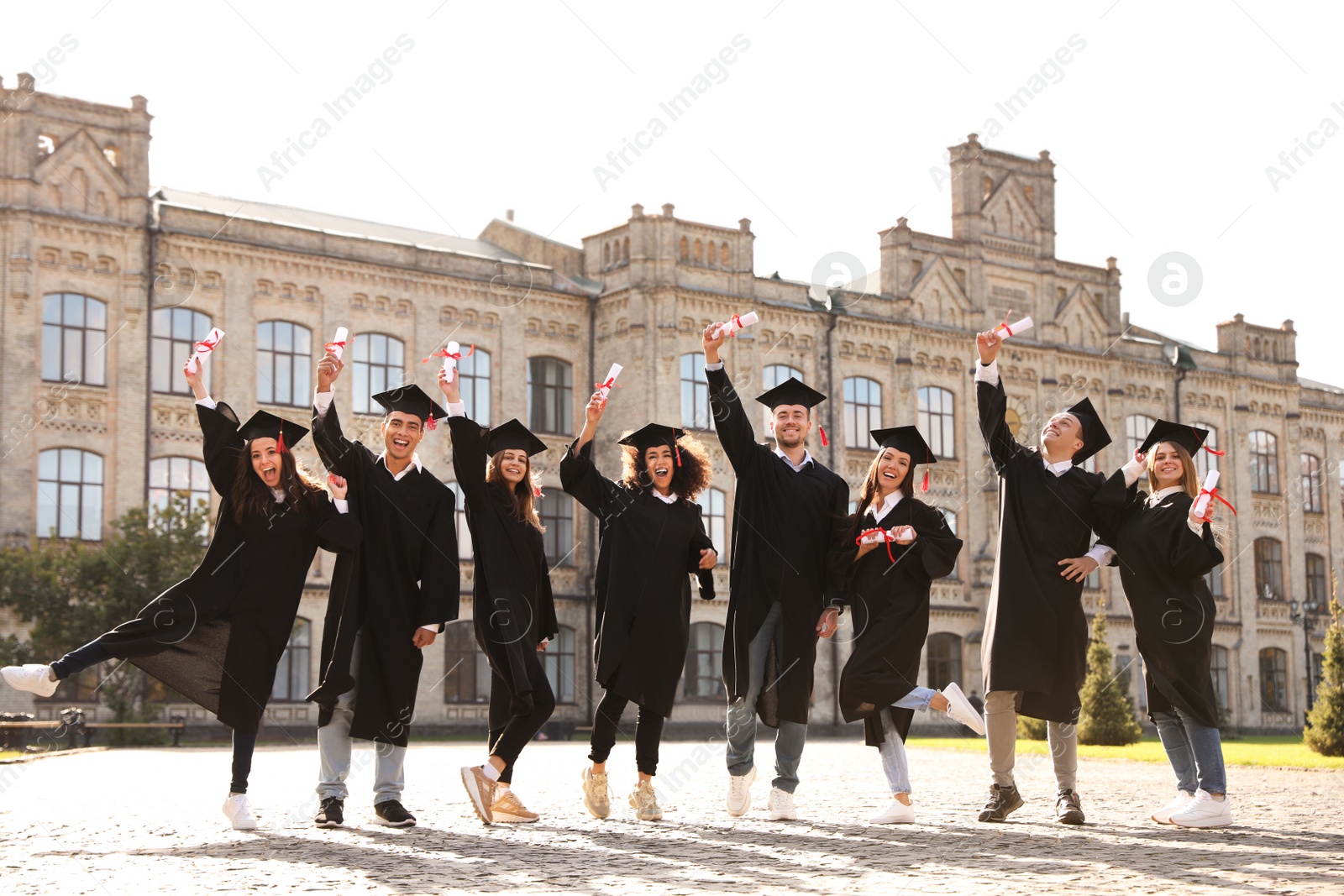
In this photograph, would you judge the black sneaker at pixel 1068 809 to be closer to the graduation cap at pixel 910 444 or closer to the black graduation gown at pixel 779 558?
the black graduation gown at pixel 779 558

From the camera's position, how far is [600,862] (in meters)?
7.38

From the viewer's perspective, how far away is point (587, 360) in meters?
36.6

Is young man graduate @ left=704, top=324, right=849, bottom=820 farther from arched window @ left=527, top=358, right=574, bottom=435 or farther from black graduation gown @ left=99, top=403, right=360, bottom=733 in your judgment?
arched window @ left=527, top=358, right=574, bottom=435

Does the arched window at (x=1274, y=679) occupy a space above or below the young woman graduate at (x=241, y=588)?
below

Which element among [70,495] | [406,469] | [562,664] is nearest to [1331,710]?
[406,469]

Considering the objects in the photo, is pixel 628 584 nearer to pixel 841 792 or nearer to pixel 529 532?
pixel 529 532

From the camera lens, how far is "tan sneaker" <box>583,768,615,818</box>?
9672 mm

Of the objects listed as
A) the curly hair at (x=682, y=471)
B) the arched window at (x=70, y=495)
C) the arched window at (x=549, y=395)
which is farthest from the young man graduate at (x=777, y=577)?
the arched window at (x=549, y=395)

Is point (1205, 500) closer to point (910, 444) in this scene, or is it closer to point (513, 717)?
point (910, 444)

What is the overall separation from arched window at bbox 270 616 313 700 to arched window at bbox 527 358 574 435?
284 inches

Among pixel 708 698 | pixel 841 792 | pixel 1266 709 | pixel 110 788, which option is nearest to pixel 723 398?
pixel 841 792

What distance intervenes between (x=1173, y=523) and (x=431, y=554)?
4612mm

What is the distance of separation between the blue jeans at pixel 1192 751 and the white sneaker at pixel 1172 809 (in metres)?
0.04

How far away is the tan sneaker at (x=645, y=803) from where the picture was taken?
956cm
